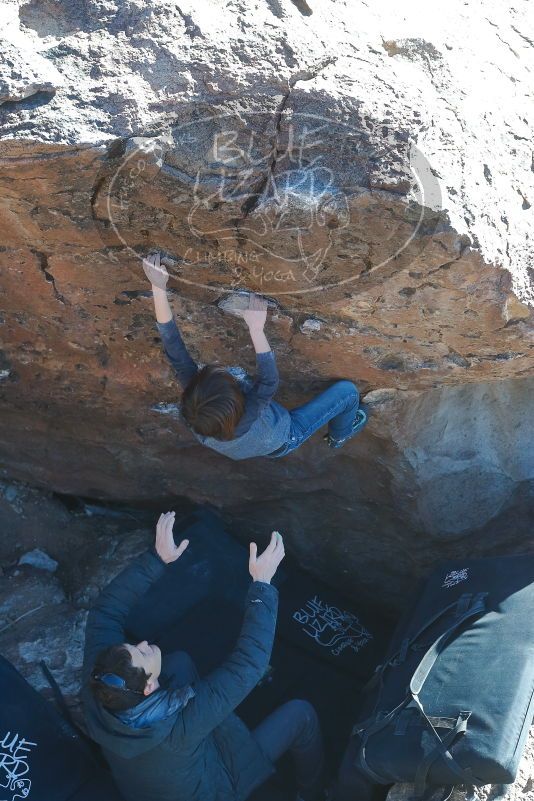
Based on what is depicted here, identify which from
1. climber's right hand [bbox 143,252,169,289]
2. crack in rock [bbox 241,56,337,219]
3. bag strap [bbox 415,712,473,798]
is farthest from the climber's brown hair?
bag strap [bbox 415,712,473,798]

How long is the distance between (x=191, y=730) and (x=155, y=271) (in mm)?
1367

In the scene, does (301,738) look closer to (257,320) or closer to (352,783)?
(352,783)

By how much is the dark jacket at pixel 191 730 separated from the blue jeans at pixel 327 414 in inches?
21.3

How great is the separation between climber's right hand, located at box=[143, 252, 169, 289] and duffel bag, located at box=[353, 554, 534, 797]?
4.71 feet

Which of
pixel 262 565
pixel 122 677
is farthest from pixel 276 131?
pixel 122 677

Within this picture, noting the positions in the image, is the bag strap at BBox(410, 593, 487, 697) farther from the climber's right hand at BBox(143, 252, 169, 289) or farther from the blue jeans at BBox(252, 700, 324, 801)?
the climber's right hand at BBox(143, 252, 169, 289)

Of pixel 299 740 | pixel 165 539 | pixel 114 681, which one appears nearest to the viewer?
pixel 114 681

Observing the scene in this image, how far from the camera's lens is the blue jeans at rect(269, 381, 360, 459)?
111 inches

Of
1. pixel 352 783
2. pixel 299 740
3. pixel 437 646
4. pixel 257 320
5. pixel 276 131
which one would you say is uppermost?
pixel 276 131

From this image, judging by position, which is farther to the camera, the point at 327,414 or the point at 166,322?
the point at 327,414

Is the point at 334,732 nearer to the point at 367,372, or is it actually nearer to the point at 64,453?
the point at 367,372

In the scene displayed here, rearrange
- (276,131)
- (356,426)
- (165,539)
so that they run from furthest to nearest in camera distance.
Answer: (356,426) → (165,539) → (276,131)

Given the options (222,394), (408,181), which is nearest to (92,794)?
(222,394)

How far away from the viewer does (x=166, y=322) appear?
104 inches
